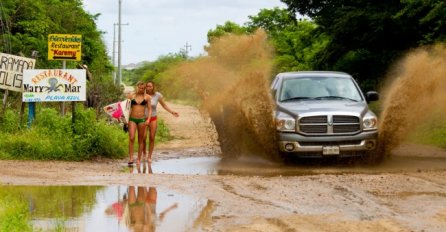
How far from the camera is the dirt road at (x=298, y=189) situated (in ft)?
27.4

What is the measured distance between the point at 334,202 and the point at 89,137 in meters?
7.85

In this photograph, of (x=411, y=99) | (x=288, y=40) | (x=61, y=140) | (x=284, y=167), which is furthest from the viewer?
(x=288, y=40)

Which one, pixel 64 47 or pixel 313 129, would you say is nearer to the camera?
pixel 313 129

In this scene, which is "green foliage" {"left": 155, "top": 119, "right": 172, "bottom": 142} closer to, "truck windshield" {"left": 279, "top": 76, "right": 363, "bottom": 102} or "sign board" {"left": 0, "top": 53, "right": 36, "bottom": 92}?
"sign board" {"left": 0, "top": 53, "right": 36, "bottom": 92}

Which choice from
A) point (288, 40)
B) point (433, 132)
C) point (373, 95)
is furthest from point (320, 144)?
point (288, 40)

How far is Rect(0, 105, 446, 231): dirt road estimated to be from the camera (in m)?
8.34

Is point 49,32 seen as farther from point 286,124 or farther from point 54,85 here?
point 286,124

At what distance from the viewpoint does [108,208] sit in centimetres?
941

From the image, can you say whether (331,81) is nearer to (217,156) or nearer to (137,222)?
(217,156)

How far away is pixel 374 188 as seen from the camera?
10.9m

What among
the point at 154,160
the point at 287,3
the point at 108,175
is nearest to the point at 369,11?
the point at 287,3

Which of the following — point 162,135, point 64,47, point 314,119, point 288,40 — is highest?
point 288,40

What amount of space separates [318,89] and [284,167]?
2089mm

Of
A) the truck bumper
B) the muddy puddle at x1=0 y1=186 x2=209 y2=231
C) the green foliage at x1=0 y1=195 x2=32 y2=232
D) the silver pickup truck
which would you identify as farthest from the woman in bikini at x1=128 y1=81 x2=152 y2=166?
the green foliage at x1=0 y1=195 x2=32 y2=232
